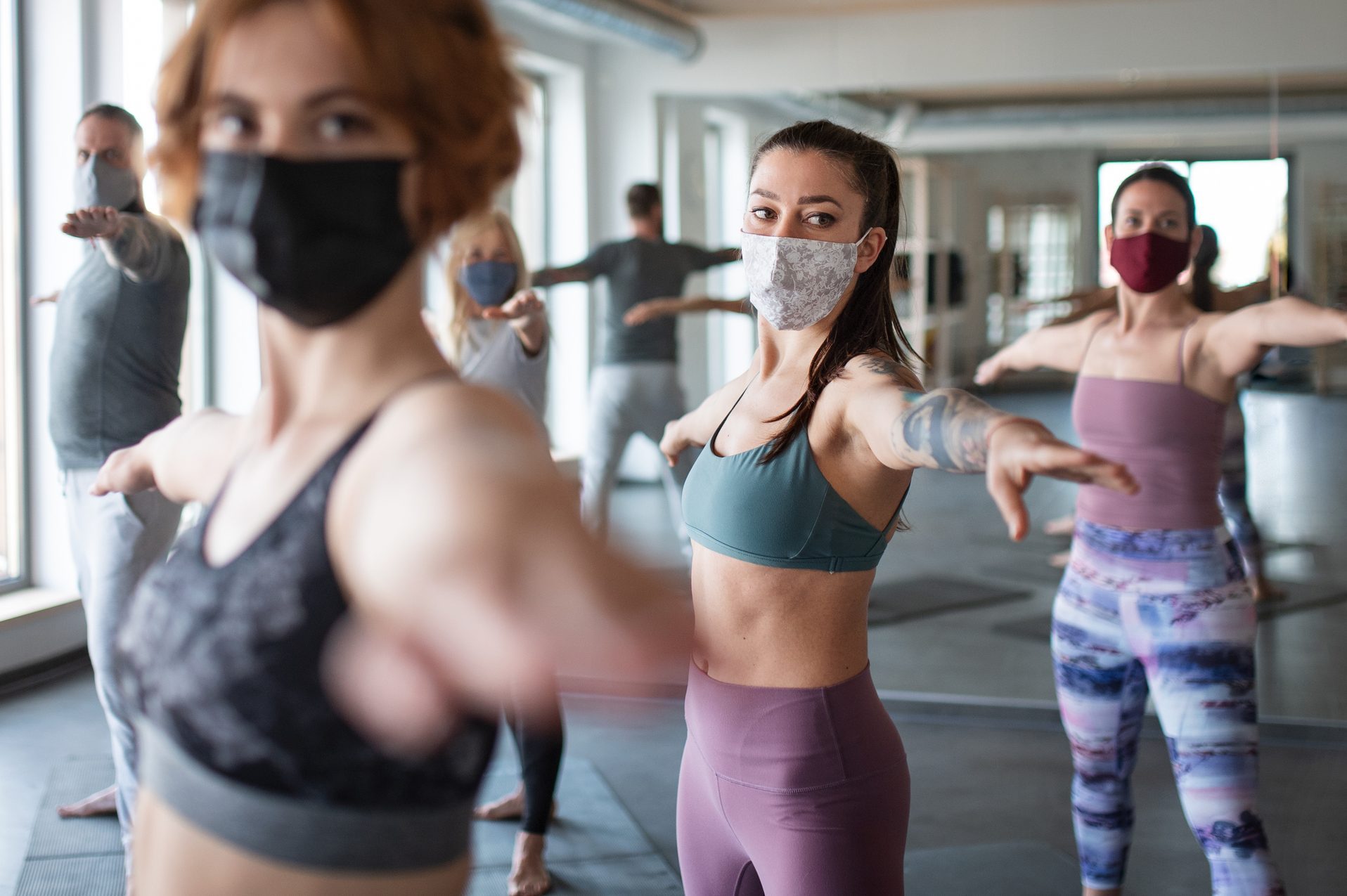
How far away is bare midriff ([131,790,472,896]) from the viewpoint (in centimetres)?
83

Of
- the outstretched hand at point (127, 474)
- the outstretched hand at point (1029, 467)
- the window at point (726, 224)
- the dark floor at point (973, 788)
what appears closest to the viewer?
the outstretched hand at point (1029, 467)

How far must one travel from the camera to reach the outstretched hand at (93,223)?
8.53ft

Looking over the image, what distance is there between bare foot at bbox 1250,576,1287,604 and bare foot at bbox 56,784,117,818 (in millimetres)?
3852

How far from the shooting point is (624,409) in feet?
17.3

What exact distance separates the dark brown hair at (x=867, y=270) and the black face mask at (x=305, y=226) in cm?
88

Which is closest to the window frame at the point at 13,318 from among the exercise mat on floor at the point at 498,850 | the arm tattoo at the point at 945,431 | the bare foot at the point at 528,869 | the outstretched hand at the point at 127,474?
the exercise mat on floor at the point at 498,850

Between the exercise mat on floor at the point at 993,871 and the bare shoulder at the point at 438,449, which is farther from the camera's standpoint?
the exercise mat on floor at the point at 993,871

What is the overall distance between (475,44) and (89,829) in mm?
3293

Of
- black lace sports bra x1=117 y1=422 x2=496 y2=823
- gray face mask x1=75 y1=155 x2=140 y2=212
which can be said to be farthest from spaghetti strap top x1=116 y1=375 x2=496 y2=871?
gray face mask x1=75 y1=155 x2=140 y2=212

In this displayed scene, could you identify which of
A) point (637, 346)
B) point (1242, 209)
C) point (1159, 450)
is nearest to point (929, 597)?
point (637, 346)

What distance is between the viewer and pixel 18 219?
16.4ft

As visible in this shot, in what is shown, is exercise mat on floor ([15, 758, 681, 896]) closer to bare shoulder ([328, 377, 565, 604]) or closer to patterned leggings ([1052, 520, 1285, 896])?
patterned leggings ([1052, 520, 1285, 896])

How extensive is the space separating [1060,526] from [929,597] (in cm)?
62

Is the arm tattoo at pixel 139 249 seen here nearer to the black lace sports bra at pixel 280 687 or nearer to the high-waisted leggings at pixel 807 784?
the high-waisted leggings at pixel 807 784
